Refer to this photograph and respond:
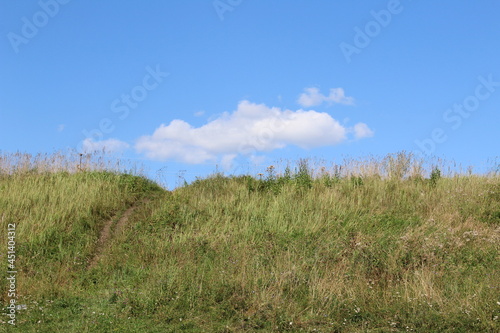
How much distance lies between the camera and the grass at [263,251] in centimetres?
818

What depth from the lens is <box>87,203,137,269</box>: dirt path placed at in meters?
12.9

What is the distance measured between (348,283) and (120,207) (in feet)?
31.5

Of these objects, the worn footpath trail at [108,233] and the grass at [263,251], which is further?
the worn footpath trail at [108,233]

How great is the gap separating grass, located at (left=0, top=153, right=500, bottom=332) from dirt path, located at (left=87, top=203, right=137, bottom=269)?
217 mm

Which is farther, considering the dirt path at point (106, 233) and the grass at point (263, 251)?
the dirt path at point (106, 233)

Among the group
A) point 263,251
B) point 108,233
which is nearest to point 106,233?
point 108,233

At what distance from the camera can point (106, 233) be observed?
1459cm

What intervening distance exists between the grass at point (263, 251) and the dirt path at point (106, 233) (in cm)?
22

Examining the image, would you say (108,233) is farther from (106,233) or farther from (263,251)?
(263,251)

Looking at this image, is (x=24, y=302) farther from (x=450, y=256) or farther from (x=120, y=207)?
(x=450, y=256)

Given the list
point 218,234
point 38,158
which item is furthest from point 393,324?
point 38,158

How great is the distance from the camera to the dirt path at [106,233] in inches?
510

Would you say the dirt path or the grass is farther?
the dirt path

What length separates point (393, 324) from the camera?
7.65m
